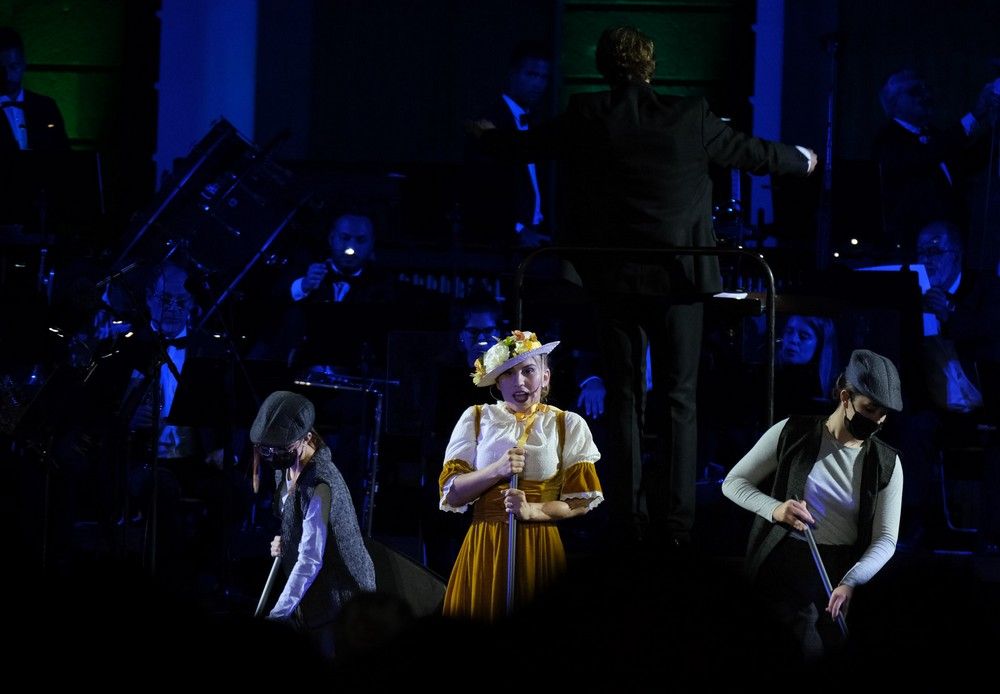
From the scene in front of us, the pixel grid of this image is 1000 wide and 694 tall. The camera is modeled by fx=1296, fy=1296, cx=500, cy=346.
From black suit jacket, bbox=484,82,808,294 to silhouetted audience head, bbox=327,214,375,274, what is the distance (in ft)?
12.3

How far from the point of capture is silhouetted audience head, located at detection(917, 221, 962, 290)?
8.23 m

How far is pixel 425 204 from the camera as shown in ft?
27.7

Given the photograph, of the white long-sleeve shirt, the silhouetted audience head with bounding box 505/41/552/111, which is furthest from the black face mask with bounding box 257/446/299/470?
the silhouetted audience head with bounding box 505/41/552/111

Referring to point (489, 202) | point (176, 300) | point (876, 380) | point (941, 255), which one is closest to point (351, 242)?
point (489, 202)

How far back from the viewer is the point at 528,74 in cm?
878

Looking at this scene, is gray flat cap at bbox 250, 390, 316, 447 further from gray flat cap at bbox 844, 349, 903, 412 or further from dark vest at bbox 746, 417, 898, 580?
gray flat cap at bbox 844, 349, 903, 412

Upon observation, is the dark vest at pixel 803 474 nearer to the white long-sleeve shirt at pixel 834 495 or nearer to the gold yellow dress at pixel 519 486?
the white long-sleeve shirt at pixel 834 495

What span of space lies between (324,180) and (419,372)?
3195 mm

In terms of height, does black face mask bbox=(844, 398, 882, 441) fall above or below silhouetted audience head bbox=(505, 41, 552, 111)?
below

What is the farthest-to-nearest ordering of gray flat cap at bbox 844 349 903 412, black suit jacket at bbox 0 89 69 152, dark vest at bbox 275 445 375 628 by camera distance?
1. black suit jacket at bbox 0 89 69 152
2. dark vest at bbox 275 445 375 628
3. gray flat cap at bbox 844 349 903 412

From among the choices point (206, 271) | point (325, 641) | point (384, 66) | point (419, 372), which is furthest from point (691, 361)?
point (384, 66)

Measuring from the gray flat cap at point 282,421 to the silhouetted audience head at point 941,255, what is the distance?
4601 millimetres

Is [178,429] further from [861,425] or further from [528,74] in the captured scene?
[861,425]

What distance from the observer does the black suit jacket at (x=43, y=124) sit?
30.1 feet
